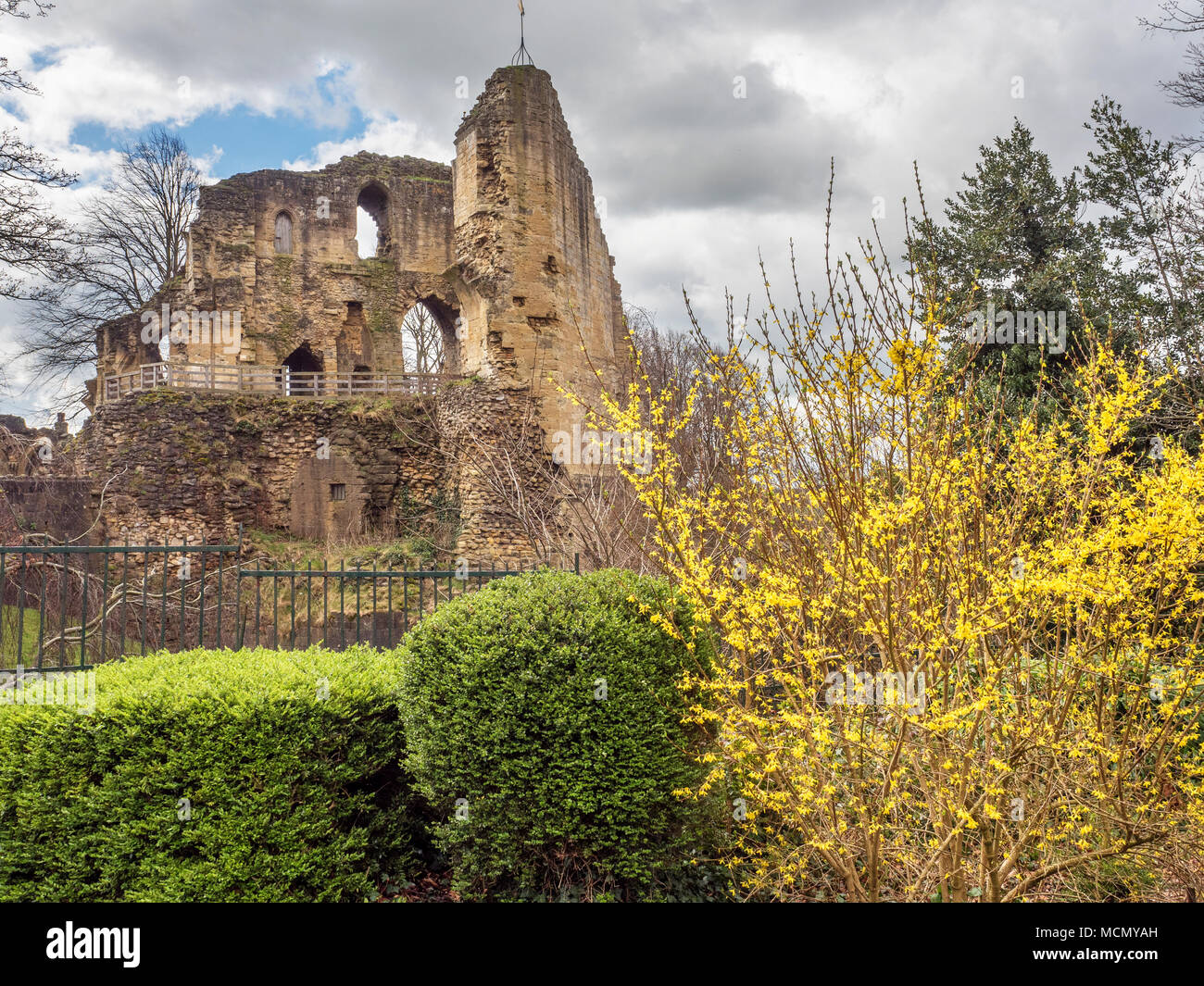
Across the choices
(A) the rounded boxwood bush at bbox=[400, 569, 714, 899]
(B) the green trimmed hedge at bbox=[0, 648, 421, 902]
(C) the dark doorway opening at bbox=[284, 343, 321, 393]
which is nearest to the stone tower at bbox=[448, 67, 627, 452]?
(C) the dark doorway opening at bbox=[284, 343, 321, 393]

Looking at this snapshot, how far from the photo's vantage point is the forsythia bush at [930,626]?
3.60 meters

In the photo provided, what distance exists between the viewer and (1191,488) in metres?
3.75

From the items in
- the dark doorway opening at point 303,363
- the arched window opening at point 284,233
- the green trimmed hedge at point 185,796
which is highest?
the arched window opening at point 284,233

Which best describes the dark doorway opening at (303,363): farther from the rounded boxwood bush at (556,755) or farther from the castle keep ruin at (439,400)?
the rounded boxwood bush at (556,755)

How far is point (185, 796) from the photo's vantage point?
159 inches

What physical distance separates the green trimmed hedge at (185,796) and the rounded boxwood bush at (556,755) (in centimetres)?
53

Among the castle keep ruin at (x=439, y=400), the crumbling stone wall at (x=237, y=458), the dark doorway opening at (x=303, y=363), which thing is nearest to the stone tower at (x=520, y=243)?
the castle keep ruin at (x=439, y=400)

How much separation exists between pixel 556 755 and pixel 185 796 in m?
1.88

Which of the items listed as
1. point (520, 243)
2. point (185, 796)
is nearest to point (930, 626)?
point (185, 796)

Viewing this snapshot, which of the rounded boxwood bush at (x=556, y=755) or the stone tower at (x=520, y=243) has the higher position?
the stone tower at (x=520, y=243)

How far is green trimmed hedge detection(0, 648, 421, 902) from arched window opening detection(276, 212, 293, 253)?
79.5 feet
